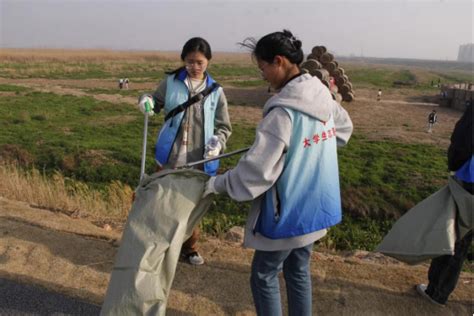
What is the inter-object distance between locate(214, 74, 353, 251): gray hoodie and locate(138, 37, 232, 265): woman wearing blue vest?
3.91 ft

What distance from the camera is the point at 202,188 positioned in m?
2.75

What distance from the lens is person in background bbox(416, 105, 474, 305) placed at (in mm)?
2844

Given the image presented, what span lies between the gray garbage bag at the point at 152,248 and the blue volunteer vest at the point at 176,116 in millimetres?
828

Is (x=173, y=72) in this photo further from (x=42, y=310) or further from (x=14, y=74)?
(x=14, y=74)

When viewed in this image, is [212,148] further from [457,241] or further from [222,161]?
[222,161]

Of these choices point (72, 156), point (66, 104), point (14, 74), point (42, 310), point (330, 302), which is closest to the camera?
point (42, 310)

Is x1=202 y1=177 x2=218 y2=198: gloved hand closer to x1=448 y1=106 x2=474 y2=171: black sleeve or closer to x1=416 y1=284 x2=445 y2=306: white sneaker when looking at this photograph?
x1=448 y1=106 x2=474 y2=171: black sleeve

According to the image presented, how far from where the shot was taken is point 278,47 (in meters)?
2.29

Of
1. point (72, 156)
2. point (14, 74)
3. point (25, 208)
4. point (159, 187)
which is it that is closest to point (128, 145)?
point (72, 156)

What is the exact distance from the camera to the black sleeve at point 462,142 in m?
2.82

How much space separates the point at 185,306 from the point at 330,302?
1154 mm

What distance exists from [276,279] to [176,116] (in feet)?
5.31

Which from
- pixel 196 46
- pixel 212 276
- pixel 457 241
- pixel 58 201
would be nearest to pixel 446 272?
pixel 457 241

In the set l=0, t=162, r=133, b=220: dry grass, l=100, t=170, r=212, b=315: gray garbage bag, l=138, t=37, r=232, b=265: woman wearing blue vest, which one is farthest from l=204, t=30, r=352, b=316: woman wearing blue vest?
l=0, t=162, r=133, b=220: dry grass
